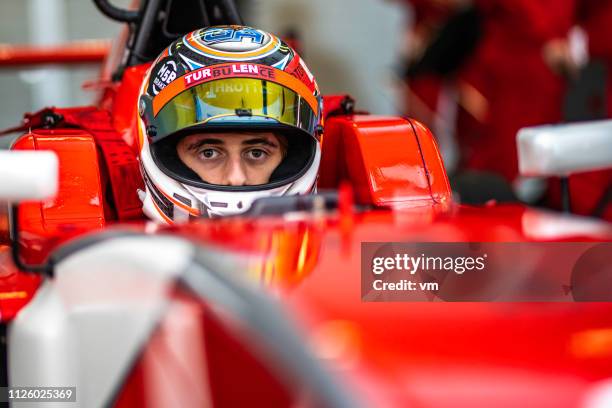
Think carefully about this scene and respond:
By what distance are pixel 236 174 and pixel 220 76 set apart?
216 millimetres

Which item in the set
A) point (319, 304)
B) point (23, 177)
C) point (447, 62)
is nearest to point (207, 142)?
point (23, 177)

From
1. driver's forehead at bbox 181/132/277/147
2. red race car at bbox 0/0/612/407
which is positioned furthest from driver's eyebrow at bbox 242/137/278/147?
red race car at bbox 0/0/612/407

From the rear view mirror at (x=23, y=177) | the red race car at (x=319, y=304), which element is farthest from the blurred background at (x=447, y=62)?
the rear view mirror at (x=23, y=177)

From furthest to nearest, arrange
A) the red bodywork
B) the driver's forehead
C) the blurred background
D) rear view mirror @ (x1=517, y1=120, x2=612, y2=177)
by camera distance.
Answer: the blurred background
the driver's forehead
rear view mirror @ (x1=517, y1=120, x2=612, y2=177)
the red bodywork

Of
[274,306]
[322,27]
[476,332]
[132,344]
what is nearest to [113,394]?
[132,344]

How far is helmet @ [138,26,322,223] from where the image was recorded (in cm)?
223

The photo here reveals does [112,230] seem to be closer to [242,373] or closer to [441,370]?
[242,373]

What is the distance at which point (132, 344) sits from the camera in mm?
1482

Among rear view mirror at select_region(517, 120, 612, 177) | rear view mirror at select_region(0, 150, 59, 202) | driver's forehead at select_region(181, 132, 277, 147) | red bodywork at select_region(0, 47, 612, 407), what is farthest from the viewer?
driver's forehead at select_region(181, 132, 277, 147)

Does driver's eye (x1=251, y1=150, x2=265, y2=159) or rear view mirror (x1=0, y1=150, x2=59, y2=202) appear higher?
rear view mirror (x1=0, y1=150, x2=59, y2=202)

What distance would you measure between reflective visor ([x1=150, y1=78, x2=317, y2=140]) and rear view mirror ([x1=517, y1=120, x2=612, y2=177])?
1.93ft

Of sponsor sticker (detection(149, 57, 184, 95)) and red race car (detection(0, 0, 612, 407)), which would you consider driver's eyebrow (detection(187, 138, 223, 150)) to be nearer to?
sponsor sticker (detection(149, 57, 184, 95))

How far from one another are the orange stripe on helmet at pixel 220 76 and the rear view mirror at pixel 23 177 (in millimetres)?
753

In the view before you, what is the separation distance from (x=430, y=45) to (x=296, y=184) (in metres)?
5.11
